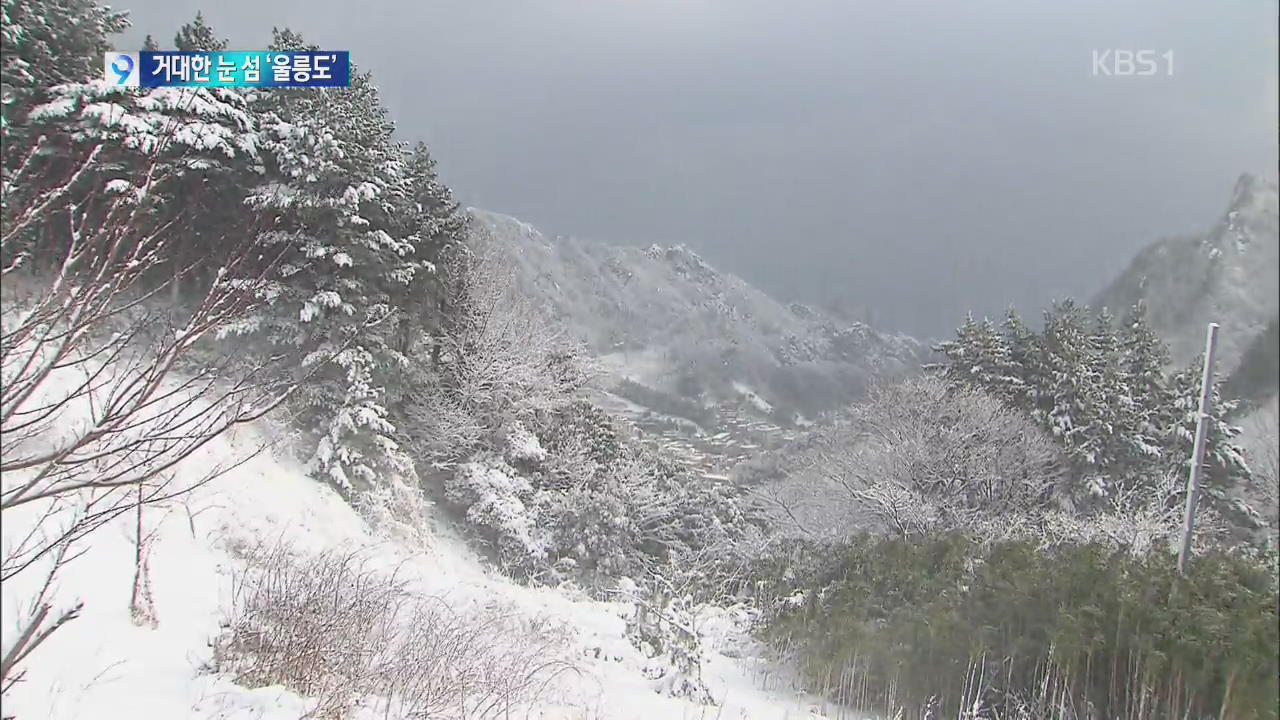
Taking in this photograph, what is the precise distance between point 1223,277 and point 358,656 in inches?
230

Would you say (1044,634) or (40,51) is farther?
(40,51)

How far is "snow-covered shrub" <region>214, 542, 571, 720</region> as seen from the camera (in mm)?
4230

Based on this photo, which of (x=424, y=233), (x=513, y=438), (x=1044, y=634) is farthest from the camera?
(x=513, y=438)

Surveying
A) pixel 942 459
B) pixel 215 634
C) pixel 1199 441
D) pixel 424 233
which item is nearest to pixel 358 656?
pixel 215 634

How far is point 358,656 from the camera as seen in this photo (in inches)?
180

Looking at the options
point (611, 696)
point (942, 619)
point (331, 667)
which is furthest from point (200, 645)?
point (942, 619)

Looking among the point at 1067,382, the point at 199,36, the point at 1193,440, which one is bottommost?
the point at 1193,440

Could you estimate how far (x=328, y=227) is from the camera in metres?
14.3

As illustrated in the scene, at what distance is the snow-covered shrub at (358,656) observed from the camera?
4.23m

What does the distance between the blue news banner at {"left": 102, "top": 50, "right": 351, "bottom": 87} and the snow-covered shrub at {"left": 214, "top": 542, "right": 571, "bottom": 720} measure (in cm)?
418

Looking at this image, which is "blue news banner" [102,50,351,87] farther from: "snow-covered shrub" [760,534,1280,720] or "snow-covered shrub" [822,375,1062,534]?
"snow-covered shrub" [822,375,1062,534]

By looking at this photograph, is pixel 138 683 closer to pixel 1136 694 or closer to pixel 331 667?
pixel 331 667

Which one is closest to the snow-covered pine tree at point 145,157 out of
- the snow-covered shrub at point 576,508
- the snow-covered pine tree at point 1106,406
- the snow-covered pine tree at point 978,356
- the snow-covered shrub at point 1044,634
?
the snow-covered shrub at point 1044,634

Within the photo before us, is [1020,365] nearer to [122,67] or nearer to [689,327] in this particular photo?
[689,327]
